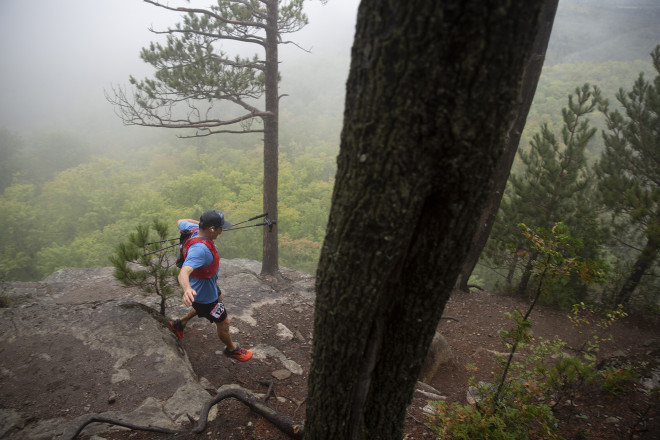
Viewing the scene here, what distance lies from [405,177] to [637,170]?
312 inches

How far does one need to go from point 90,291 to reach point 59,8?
113106mm

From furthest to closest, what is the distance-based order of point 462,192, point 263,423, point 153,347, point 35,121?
point 35,121 → point 153,347 → point 263,423 → point 462,192

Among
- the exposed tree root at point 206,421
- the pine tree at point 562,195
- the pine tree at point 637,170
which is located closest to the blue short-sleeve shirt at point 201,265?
the exposed tree root at point 206,421

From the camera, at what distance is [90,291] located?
6629 millimetres

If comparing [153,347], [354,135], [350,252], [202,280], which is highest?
[354,135]

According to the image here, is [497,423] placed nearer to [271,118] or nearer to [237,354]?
[237,354]

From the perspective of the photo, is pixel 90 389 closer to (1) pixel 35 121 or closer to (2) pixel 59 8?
(1) pixel 35 121

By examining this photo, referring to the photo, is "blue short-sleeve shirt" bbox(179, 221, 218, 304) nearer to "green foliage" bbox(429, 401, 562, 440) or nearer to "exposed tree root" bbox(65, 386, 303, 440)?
"exposed tree root" bbox(65, 386, 303, 440)

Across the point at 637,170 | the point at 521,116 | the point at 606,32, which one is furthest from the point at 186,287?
the point at 606,32

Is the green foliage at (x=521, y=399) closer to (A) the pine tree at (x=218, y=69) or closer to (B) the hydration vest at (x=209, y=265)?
(B) the hydration vest at (x=209, y=265)

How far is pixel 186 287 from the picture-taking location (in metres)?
2.54

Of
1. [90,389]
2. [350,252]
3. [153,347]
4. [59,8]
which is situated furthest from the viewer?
[59,8]

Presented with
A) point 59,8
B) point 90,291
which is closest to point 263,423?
point 90,291

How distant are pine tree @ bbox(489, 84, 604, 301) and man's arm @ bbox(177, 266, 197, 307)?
5.93 metres
